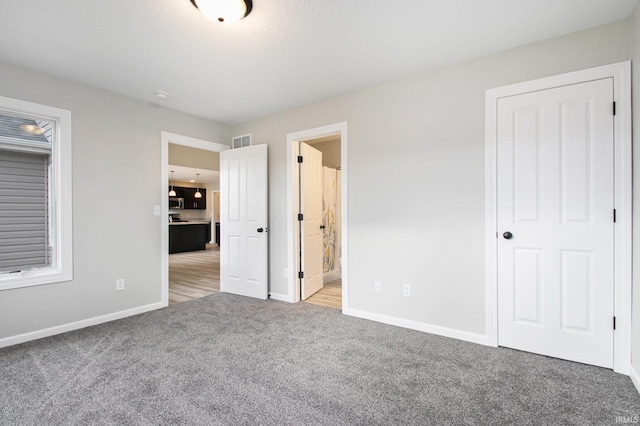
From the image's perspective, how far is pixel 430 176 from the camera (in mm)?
2705

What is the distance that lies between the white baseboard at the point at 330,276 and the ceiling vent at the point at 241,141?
95.1 inches

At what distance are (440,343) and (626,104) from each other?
7.29 ft

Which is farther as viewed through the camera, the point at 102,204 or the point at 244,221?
the point at 244,221

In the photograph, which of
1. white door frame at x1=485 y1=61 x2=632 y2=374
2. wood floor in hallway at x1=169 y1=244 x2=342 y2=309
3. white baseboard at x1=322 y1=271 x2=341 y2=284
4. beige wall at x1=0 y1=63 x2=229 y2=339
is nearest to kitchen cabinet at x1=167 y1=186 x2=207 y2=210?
wood floor in hallway at x1=169 y1=244 x2=342 y2=309

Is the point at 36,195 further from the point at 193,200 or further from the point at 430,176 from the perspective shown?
the point at 193,200

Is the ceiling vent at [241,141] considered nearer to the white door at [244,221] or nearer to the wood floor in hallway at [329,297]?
the white door at [244,221]

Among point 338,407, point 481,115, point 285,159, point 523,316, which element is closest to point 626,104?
point 481,115

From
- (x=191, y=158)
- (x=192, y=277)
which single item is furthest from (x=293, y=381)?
(x=191, y=158)

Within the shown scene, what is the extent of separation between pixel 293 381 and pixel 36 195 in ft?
10.3

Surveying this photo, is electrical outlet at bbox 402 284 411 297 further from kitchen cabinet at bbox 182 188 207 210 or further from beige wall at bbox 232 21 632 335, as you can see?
kitchen cabinet at bbox 182 188 207 210

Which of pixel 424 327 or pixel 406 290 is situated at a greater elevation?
pixel 406 290

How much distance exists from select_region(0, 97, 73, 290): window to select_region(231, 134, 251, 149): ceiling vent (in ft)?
6.29

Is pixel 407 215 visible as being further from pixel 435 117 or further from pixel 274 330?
pixel 274 330

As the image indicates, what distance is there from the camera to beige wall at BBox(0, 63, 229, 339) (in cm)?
263
